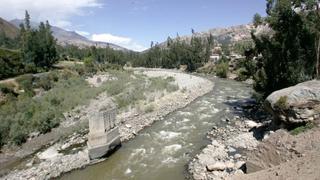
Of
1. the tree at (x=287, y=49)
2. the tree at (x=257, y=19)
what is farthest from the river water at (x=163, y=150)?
the tree at (x=257, y=19)

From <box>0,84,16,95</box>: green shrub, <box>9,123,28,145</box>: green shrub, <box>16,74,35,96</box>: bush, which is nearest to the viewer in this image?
<box>9,123,28,145</box>: green shrub

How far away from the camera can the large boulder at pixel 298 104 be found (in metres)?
16.3

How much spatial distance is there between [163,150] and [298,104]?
350 inches

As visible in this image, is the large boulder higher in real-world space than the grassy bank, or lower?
higher

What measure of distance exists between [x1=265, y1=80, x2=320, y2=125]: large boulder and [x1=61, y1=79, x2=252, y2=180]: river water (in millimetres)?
5905

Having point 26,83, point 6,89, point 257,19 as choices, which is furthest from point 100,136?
point 26,83

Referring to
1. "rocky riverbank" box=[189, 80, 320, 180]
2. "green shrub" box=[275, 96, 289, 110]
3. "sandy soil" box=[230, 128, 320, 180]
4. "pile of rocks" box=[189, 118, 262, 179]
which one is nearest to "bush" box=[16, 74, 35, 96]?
"pile of rocks" box=[189, 118, 262, 179]

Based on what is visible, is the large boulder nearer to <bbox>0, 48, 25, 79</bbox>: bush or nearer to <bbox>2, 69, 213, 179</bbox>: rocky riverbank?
<bbox>2, 69, 213, 179</bbox>: rocky riverbank

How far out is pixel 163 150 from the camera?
21641 millimetres

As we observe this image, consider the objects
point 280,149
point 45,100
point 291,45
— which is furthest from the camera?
point 45,100

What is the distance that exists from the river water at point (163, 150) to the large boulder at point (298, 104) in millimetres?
5905

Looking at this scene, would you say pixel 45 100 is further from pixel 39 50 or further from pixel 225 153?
pixel 39 50

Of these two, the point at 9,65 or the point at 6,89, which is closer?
the point at 6,89

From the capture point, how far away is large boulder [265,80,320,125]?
16.3 m
